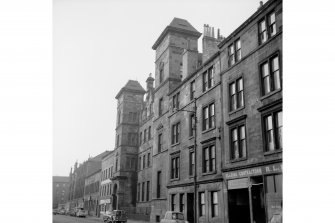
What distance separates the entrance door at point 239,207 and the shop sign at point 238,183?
53cm

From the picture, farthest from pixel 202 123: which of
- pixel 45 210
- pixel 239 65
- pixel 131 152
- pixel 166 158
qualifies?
pixel 131 152

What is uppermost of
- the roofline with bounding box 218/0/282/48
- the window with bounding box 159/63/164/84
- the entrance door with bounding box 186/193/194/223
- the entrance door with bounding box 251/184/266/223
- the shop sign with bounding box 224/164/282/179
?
the window with bounding box 159/63/164/84

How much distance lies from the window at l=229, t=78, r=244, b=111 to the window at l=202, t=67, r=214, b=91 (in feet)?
12.1

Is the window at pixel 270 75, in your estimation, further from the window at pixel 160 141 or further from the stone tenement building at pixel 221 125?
the window at pixel 160 141

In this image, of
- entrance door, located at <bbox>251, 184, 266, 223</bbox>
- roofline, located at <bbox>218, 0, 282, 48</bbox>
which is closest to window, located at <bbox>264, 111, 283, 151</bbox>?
entrance door, located at <bbox>251, 184, 266, 223</bbox>

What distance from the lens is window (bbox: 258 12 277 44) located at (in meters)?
18.8

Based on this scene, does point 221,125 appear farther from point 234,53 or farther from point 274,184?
point 274,184

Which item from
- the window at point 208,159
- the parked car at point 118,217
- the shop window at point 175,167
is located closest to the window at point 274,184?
the window at point 208,159

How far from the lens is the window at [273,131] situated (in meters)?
17.0

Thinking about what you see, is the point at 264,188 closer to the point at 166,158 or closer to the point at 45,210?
the point at 45,210

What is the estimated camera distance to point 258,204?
18.6m

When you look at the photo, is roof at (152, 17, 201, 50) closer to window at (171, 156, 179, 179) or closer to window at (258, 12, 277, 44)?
window at (171, 156, 179, 179)

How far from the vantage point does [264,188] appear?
17.2m

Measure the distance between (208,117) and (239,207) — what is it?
7.80 meters
